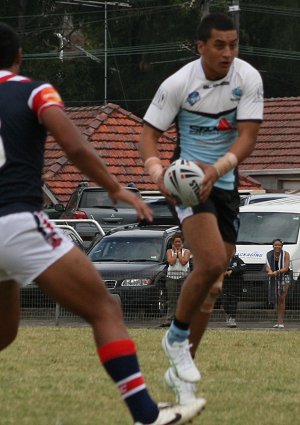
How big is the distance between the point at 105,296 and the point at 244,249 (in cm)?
1779

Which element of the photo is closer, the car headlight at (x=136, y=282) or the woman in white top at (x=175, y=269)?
the woman in white top at (x=175, y=269)

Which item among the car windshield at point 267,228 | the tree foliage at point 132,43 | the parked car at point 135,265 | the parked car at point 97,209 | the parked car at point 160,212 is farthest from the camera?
the tree foliage at point 132,43

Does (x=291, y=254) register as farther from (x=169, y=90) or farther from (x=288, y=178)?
(x=288, y=178)

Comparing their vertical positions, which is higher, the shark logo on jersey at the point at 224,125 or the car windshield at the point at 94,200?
the shark logo on jersey at the point at 224,125

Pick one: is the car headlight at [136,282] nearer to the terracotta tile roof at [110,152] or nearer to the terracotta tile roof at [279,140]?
the terracotta tile roof at [110,152]

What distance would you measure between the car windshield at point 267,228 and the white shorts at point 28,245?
1803cm

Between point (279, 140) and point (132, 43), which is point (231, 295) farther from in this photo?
point (132, 43)

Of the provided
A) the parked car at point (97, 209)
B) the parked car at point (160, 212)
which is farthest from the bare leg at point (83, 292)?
the parked car at point (97, 209)

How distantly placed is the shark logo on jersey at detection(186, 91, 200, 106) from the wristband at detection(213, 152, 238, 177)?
44 cm

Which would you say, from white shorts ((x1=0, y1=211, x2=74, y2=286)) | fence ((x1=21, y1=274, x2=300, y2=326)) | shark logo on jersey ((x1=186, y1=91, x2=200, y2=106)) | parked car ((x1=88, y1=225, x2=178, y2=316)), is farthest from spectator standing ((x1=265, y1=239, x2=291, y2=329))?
white shorts ((x1=0, y1=211, x2=74, y2=286))

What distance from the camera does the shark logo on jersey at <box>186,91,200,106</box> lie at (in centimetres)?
880

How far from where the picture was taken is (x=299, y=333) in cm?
1928

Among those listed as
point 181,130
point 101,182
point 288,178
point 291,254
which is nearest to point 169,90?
point 181,130

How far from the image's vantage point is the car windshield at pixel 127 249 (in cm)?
2414
